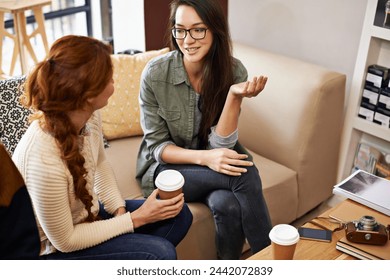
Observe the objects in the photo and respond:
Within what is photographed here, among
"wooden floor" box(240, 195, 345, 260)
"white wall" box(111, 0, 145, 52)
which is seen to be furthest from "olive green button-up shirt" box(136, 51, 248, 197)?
"white wall" box(111, 0, 145, 52)

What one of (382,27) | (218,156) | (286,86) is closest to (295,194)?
(286,86)

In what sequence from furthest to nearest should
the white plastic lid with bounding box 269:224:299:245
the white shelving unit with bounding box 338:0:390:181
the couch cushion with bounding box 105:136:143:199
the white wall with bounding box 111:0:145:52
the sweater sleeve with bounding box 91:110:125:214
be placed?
the white wall with bounding box 111:0:145:52, the white shelving unit with bounding box 338:0:390:181, the couch cushion with bounding box 105:136:143:199, the sweater sleeve with bounding box 91:110:125:214, the white plastic lid with bounding box 269:224:299:245

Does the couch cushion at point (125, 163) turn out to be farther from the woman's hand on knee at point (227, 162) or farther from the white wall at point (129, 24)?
the white wall at point (129, 24)

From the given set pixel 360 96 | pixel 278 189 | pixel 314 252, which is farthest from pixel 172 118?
pixel 360 96

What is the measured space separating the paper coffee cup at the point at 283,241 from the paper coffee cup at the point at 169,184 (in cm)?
32

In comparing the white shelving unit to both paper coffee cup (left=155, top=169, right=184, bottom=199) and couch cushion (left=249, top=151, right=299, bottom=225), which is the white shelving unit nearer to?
couch cushion (left=249, top=151, right=299, bottom=225)

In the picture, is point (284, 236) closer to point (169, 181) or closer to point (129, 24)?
point (169, 181)

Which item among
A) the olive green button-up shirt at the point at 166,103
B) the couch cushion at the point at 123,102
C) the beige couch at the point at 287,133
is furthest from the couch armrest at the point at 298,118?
the couch cushion at the point at 123,102

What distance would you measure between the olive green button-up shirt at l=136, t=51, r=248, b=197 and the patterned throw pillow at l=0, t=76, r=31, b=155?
0.42 m

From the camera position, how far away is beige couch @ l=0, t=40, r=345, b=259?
2.19 metres

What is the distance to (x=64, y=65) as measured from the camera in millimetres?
1367

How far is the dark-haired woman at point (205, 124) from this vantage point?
1.81m

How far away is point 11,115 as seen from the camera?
73.7 inches

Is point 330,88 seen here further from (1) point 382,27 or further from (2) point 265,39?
(2) point 265,39
